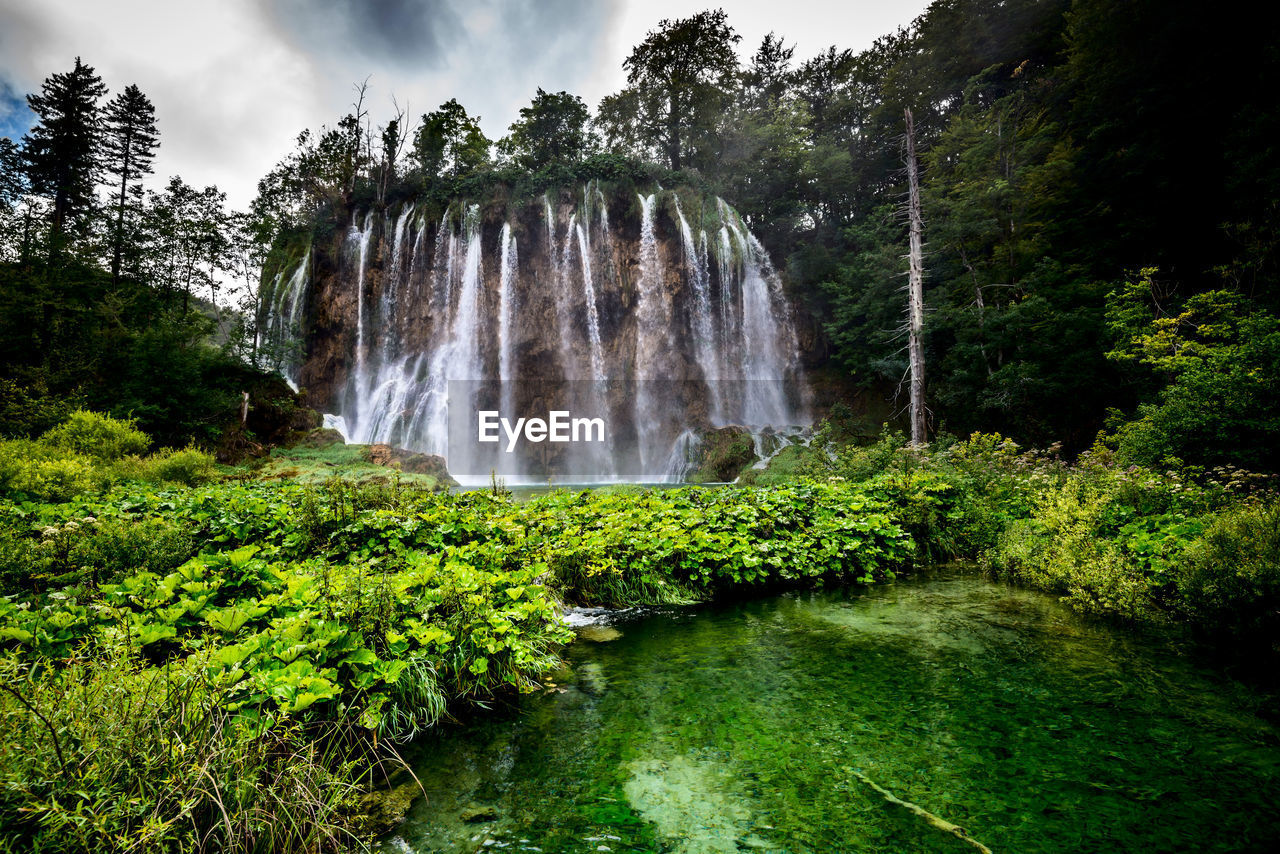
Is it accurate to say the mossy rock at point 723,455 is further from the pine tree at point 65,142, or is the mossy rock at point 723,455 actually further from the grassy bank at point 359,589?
the pine tree at point 65,142

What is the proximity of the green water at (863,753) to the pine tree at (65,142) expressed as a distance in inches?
1214

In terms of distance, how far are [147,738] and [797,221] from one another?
2881 cm

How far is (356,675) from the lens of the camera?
8.16ft

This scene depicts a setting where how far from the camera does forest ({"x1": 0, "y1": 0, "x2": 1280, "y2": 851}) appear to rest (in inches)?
79.9

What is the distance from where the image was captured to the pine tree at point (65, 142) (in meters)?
21.4

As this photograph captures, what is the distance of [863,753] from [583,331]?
76.4 ft

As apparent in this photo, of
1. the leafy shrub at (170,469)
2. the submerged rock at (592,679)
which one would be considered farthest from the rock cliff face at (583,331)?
the submerged rock at (592,679)

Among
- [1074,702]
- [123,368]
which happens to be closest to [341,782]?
[1074,702]

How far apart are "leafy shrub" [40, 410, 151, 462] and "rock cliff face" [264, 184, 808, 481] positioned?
42.2ft

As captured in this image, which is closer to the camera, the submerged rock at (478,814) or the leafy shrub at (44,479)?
the submerged rock at (478,814)

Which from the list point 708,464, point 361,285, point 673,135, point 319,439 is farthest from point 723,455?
point 673,135

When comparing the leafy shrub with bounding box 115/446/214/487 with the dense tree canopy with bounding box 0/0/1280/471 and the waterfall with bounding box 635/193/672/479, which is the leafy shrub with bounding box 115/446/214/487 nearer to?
the dense tree canopy with bounding box 0/0/1280/471

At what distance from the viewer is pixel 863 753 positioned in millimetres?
2611

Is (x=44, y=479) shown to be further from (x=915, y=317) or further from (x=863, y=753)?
(x=915, y=317)
